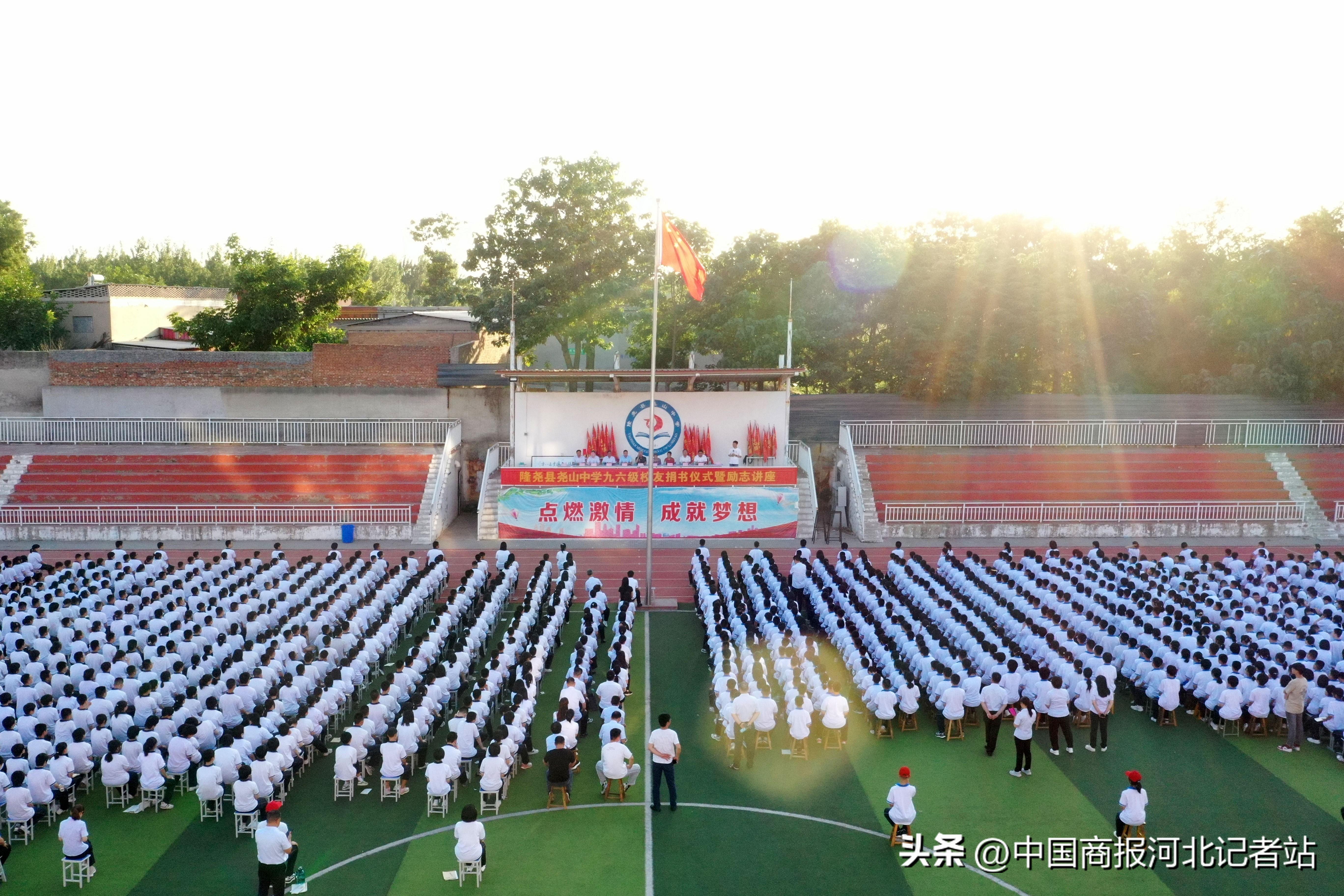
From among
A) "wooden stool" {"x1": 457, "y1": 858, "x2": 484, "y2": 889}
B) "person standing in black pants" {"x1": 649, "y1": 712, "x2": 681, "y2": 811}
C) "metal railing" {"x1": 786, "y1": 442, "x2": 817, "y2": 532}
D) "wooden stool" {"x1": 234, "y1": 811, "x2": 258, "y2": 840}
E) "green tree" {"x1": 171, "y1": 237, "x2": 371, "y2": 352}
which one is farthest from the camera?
"green tree" {"x1": 171, "y1": 237, "x2": 371, "y2": 352}

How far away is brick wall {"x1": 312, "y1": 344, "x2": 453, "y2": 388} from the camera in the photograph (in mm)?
30859

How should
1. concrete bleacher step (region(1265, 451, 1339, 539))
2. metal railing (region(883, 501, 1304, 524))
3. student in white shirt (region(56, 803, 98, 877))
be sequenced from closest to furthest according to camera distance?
1. student in white shirt (region(56, 803, 98, 877))
2. metal railing (region(883, 501, 1304, 524))
3. concrete bleacher step (region(1265, 451, 1339, 539))

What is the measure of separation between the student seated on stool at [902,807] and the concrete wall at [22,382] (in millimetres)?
30097

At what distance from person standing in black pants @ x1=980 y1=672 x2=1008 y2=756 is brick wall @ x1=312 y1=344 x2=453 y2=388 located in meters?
22.0

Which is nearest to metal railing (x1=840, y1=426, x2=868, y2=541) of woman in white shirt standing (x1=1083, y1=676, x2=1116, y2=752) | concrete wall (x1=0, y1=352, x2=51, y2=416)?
woman in white shirt standing (x1=1083, y1=676, x2=1116, y2=752)

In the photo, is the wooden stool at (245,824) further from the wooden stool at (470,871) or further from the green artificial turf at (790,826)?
the wooden stool at (470,871)

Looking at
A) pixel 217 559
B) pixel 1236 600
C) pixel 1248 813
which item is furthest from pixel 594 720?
pixel 1236 600

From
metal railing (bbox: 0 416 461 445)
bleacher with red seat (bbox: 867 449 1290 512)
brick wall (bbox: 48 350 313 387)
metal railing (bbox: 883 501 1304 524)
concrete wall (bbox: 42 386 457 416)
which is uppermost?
brick wall (bbox: 48 350 313 387)

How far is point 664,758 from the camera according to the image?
10586 millimetres

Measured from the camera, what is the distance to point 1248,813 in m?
10.9

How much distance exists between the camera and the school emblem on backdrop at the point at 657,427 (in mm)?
27312

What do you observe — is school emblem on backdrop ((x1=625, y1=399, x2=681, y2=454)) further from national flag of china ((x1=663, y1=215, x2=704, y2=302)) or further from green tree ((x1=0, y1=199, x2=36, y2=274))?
green tree ((x1=0, y1=199, x2=36, y2=274))

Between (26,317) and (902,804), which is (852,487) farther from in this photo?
(26,317)

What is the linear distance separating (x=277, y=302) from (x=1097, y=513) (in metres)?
29.1
